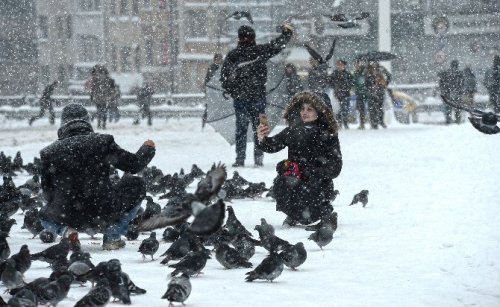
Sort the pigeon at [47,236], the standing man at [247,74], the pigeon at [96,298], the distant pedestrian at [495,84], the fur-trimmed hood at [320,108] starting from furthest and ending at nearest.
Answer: the distant pedestrian at [495,84]
the standing man at [247,74]
the fur-trimmed hood at [320,108]
the pigeon at [47,236]
the pigeon at [96,298]

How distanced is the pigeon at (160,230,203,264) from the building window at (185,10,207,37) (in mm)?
49821

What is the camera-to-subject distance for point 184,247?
6398 mm

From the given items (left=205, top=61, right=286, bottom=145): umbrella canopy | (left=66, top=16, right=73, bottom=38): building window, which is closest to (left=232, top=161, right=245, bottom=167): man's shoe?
(left=205, top=61, right=286, bottom=145): umbrella canopy

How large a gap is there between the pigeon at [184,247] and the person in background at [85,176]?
2.35 ft

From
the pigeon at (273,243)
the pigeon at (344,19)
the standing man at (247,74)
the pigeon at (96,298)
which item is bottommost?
the pigeon at (273,243)

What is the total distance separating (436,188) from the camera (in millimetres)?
11430

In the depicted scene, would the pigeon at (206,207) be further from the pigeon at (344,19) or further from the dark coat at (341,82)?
the dark coat at (341,82)

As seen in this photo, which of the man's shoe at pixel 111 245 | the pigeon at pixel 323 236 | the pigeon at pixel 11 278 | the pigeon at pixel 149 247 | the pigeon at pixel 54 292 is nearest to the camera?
the pigeon at pixel 54 292

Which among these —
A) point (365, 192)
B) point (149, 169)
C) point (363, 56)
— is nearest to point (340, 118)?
point (363, 56)

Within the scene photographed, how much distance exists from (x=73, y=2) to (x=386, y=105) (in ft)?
121

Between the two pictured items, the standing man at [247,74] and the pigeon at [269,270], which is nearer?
the pigeon at [269,270]

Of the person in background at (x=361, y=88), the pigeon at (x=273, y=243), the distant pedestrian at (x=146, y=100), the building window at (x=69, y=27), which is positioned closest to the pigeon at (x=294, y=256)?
the pigeon at (x=273, y=243)

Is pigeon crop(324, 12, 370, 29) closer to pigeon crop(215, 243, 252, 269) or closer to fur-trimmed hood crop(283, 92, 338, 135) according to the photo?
fur-trimmed hood crop(283, 92, 338, 135)

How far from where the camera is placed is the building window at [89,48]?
58.2 meters
